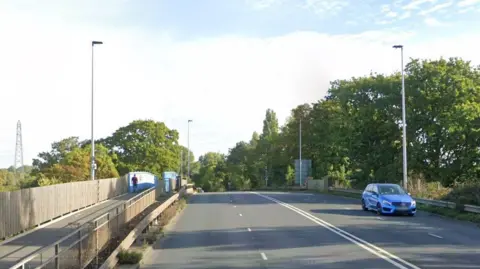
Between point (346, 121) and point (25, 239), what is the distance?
141 ft

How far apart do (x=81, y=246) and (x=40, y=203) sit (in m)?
15.7

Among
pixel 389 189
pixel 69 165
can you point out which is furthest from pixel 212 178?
pixel 389 189

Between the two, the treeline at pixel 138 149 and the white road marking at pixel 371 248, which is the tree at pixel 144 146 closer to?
the treeline at pixel 138 149

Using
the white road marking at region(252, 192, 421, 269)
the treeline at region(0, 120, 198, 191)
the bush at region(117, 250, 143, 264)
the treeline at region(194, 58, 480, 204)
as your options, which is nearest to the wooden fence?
the bush at region(117, 250, 143, 264)

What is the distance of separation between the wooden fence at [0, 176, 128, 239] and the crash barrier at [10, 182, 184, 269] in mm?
4802

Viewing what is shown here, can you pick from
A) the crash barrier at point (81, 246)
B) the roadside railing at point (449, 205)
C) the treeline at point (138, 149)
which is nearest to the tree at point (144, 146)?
the treeline at point (138, 149)

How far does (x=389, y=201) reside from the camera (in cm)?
2900

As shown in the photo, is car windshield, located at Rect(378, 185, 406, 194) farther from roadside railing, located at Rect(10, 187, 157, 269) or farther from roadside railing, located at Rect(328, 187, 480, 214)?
roadside railing, located at Rect(10, 187, 157, 269)

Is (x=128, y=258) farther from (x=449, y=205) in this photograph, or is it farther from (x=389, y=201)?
(x=449, y=205)

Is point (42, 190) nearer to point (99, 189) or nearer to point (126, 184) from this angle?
point (99, 189)

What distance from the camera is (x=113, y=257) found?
12625 millimetres

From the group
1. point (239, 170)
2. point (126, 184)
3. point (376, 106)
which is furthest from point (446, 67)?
point (239, 170)

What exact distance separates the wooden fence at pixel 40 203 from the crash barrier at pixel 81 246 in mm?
4802

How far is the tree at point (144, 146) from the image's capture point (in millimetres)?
94562
